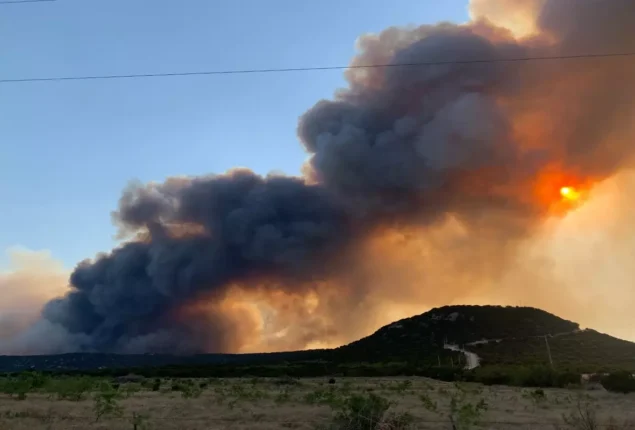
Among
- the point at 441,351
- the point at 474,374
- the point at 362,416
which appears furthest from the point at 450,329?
the point at 362,416

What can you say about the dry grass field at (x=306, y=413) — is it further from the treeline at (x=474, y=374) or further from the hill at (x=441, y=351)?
the hill at (x=441, y=351)

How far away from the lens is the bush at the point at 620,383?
4772cm

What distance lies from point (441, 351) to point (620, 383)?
261ft

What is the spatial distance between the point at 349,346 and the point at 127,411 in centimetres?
13771

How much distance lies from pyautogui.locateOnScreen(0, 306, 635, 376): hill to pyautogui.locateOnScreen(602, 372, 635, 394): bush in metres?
33.0

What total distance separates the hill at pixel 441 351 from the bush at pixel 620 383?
33005 mm

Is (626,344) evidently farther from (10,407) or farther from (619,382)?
(10,407)

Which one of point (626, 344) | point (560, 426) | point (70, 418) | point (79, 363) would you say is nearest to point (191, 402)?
point (70, 418)

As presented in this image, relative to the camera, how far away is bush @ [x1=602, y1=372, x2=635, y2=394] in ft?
157

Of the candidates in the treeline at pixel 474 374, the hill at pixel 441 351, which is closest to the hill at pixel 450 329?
the hill at pixel 441 351

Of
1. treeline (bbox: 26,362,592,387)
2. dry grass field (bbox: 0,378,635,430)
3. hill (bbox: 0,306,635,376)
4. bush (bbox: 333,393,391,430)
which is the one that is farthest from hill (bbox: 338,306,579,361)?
bush (bbox: 333,393,391,430)

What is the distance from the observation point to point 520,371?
208 feet

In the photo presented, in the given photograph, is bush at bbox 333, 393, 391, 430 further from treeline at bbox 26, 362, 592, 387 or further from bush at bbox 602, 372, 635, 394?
treeline at bbox 26, 362, 592, 387

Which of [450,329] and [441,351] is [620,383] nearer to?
[441,351]
